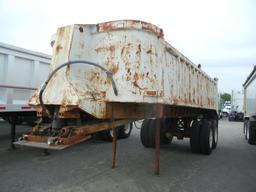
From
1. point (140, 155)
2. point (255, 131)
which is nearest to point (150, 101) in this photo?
point (140, 155)

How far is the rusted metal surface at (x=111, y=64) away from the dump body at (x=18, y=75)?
10.6 feet

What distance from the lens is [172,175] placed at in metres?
5.80

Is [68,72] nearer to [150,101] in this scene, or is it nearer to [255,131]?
[150,101]

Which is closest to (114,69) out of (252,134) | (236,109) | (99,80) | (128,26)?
(99,80)

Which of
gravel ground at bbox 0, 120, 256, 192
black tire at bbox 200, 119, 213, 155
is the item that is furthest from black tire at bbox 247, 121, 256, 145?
black tire at bbox 200, 119, 213, 155

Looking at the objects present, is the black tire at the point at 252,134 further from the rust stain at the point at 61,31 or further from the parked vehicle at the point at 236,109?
the parked vehicle at the point at 236,109

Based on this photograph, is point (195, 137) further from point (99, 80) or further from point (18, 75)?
point (18, 75)

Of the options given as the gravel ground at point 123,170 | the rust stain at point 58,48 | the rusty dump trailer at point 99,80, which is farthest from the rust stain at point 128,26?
the gravel ground at point 123,170

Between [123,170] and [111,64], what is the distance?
2299 millimetres

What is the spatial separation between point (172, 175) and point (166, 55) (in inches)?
90.3

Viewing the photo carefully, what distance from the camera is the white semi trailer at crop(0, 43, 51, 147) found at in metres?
7.55

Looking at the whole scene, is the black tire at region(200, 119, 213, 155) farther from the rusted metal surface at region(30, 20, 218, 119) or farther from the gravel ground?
the rusted metal surface at region(30, 20, 218, 119)

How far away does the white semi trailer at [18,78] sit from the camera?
7551 millimetres

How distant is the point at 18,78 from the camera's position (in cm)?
794
